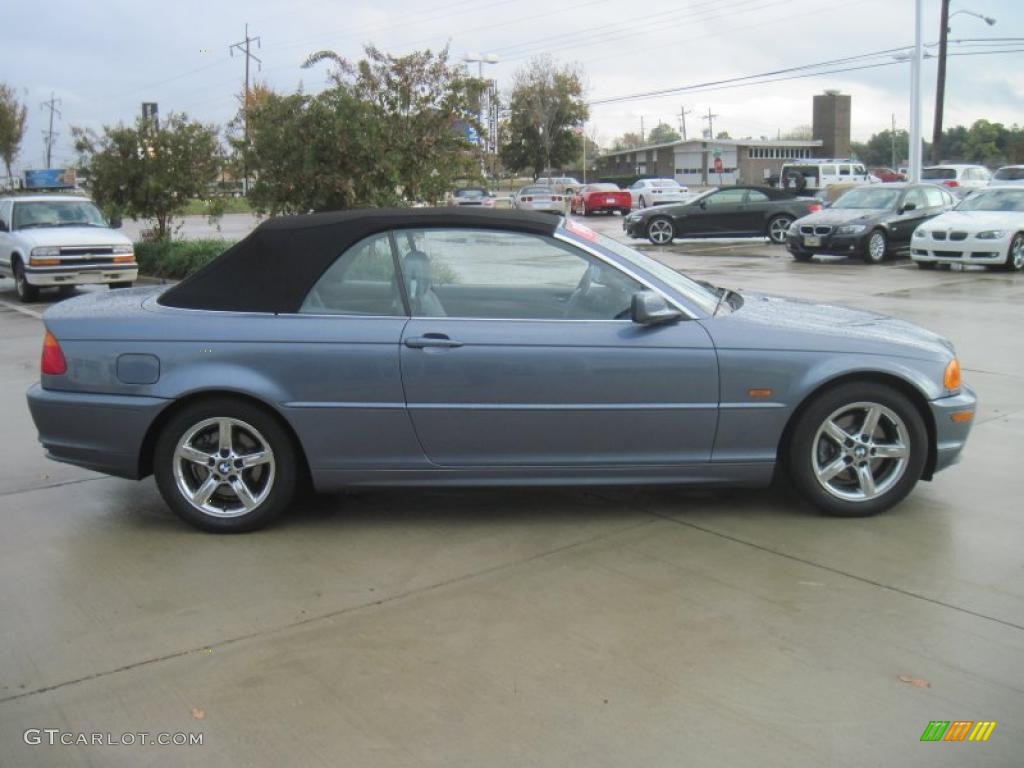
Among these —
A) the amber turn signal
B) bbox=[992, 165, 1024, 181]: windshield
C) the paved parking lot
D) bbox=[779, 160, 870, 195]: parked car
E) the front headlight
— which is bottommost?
the paved parking lot

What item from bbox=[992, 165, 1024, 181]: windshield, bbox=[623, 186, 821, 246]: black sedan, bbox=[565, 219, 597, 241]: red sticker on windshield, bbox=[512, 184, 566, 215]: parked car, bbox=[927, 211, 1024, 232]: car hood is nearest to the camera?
bbox=[565, 219, 597, 241]: red sticker on windshield

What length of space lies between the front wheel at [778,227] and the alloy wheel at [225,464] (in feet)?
74.3

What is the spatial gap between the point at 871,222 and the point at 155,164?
13788mm

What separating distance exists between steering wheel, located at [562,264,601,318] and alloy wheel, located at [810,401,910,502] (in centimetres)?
135

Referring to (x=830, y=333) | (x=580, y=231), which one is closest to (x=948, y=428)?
(x=830, y=333)

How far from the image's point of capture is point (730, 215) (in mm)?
26234

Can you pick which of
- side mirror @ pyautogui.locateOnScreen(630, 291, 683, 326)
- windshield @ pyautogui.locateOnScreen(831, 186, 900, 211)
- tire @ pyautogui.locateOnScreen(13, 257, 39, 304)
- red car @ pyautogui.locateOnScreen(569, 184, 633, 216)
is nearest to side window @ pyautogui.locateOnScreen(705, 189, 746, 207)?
windshield @ pyautogui.locateOnScreen(831, 186, 900, 211)

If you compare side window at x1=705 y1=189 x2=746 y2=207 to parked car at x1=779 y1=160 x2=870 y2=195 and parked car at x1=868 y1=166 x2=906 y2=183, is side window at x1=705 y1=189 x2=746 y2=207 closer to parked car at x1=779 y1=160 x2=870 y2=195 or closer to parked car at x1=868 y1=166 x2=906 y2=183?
parked car at x1=779 y1=160 x2=870 y2=195

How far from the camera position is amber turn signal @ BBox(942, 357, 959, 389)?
5113 millimetres

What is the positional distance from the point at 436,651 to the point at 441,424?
1.40 metres

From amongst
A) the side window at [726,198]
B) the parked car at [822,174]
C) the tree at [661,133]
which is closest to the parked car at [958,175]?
the parked car at [822,174]

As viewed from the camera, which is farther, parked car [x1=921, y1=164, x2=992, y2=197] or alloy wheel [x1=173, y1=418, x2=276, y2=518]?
parked car [x1=921, y1=164, x2=992, y2=197]

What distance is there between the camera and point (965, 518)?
512cm

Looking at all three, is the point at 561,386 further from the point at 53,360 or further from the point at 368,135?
the point at 368,135
